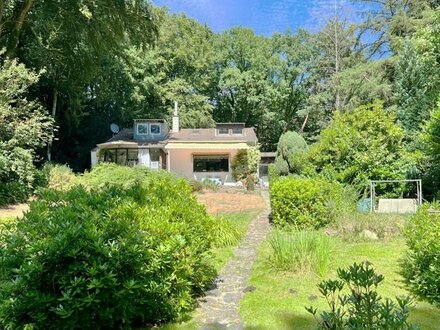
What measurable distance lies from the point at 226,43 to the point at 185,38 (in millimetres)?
5628

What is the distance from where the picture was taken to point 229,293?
21.4ft

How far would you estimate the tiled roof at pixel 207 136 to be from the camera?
32.7 m

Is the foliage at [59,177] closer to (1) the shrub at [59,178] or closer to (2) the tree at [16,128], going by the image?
(1) the shrub at [59,178]

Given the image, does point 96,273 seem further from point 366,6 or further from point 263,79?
point 263,79

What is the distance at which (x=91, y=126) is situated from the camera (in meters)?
35.0

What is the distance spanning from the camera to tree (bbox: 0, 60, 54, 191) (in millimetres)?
18953

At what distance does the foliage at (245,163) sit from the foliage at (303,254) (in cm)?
2240

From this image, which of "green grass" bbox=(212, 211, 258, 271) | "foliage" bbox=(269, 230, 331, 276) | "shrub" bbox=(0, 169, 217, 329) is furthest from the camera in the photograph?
"green grass" bbox=(212, 211, 258, 271)

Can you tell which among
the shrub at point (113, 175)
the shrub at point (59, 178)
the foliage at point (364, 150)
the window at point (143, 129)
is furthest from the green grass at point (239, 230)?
the window at point (143, 129)

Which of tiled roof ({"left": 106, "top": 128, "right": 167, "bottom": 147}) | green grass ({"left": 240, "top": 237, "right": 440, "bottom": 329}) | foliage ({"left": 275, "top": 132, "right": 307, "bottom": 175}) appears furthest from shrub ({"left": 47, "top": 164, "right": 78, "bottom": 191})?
green grass ({"left": 240, "top": 237, "right": 440, "bottom": 329})

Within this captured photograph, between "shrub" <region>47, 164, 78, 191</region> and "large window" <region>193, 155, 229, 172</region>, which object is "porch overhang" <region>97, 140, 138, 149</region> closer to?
"large window" <region>193, 155, 229, 172</region>

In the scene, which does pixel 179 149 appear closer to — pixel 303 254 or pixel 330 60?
pixel 330 60

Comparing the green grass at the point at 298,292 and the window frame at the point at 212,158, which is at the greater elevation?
the window frame at the point at 212,158

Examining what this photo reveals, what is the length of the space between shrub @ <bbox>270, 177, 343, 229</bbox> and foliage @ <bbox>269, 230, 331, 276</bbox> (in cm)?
416
